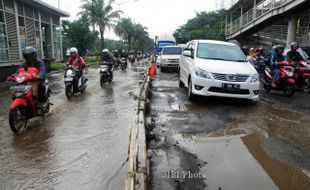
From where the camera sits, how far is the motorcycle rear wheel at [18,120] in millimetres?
5298

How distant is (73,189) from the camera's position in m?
3.42

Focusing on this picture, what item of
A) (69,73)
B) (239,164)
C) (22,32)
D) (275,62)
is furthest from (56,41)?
(239,164)

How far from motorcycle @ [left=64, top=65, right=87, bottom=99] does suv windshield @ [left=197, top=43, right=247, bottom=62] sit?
4091 millimetres

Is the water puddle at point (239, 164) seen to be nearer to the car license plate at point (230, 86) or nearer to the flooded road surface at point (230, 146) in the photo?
the flooded road surface at point (230, 146)

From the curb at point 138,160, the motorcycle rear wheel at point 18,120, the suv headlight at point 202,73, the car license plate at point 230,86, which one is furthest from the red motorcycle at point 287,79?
the motorcycle rear wheel at point 18,120

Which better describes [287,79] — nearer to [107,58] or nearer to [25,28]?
[107,58]

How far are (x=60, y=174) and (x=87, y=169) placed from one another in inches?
14.0

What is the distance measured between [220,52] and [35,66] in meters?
5.49

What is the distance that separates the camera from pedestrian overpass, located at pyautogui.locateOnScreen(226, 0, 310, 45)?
2005 cm

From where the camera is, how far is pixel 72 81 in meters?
9.48

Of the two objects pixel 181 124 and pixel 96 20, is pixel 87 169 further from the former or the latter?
pixel 96 20

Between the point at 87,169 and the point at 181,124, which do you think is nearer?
the point at 87,169

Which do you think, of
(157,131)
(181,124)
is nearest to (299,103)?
(181,124)

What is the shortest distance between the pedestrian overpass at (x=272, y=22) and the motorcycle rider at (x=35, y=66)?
15.7 m
